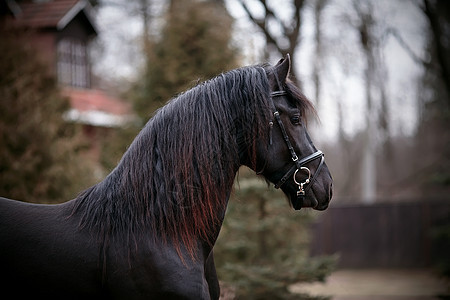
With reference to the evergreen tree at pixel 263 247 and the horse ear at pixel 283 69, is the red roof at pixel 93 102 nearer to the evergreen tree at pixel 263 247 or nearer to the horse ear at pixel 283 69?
the evergreen tree at pixel 263 247

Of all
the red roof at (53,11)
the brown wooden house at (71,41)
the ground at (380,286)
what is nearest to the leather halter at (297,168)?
the ground at (380,286)

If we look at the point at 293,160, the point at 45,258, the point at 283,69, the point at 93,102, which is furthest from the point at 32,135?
the point at 93,102

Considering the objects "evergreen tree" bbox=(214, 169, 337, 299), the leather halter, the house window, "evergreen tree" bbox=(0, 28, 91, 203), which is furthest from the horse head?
the house window

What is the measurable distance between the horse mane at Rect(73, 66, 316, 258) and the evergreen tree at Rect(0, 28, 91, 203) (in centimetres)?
491

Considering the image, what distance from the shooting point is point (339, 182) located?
30062mm

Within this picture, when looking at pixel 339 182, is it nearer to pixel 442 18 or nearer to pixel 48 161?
pixel 442 18

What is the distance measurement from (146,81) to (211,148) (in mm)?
6044

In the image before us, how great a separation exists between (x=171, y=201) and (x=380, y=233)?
15890 millimetres

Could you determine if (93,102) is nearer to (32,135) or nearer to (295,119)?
(32,135)

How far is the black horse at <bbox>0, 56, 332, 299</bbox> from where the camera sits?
271 cm

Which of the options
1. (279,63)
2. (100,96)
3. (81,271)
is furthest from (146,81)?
(100,96)

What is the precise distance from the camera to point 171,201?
290 cm

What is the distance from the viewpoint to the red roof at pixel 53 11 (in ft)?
55.2

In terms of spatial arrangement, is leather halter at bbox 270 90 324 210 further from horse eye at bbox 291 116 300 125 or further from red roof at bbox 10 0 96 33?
red roof at bbox 10 0 96 33
